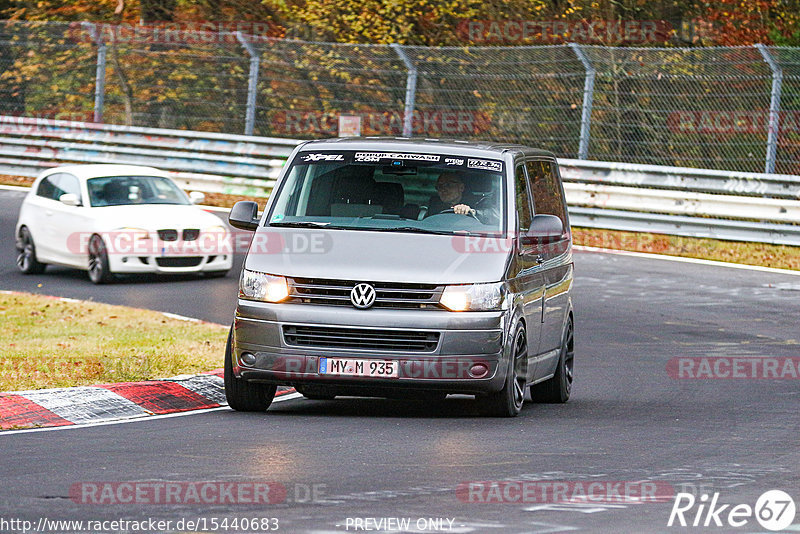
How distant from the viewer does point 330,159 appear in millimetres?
11078

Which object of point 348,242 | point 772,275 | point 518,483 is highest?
point 348,242

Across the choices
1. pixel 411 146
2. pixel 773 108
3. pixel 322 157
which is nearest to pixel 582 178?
pixel 773 108

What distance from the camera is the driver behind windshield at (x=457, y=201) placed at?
10.8m

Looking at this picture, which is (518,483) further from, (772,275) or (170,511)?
(772,275)

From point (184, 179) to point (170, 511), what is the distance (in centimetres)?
2191

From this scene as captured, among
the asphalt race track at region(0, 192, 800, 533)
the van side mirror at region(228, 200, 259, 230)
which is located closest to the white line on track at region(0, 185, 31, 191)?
the asphalt race track at region(0, 192, 800, 533)

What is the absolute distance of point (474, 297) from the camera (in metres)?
10.0

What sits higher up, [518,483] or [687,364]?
[518,483]

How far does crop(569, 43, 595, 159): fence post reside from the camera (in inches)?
976

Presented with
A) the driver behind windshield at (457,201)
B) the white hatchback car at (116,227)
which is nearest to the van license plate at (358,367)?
the driver behind windshield at (457,201)

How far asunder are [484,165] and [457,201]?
377mm

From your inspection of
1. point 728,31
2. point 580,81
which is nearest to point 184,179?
point 580,81

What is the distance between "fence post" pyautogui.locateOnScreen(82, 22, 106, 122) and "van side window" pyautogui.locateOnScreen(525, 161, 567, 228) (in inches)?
745

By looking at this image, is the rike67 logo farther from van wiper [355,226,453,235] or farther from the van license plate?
van wiper [355,226,453,235]
